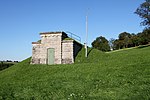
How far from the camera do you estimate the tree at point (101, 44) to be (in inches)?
4913

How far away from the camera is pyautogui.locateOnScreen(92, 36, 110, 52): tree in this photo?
125 meters

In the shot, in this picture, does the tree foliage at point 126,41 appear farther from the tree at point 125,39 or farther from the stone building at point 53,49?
the stone building at point 53,49

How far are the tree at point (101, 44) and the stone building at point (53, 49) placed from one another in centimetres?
8386

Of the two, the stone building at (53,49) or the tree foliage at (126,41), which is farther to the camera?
the tree foliage at (126,41)

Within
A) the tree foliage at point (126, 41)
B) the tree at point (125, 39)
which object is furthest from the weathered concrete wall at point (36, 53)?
the tree at point (125, 39)

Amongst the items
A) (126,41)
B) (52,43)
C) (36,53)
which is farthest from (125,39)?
(36,53)

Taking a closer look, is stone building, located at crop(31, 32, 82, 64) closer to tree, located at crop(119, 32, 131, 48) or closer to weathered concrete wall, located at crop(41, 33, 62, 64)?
weathered concrete wall, located at crop(41, 33, 62, 64)

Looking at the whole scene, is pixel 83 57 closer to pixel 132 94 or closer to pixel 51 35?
pixel 51 35

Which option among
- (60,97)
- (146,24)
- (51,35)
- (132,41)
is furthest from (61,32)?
(132,41)

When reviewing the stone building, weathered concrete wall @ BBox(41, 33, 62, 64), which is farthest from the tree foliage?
weathered concrete wall @ BBox(41, 33, 62, 64)

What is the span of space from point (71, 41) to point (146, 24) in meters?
35.8

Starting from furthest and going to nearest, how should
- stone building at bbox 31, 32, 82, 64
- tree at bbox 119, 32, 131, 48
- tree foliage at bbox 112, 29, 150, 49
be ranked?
1. tree at bbox 119, 32, 131, 48
2. tree foliage at bbox 112, 29, 150, 49
3. stone building at bbox 31, 32, 82, 64

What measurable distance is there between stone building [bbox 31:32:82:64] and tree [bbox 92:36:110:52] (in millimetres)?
83860

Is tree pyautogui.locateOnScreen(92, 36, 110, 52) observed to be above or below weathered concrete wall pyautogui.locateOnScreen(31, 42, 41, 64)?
above
